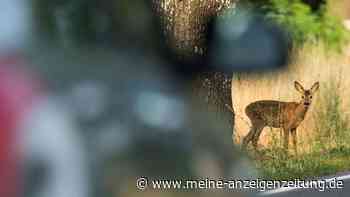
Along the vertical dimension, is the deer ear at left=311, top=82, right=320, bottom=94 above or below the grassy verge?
above

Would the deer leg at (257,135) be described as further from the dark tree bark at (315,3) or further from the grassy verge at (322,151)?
the dark tree bark at (315,3)

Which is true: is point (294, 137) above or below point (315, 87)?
below

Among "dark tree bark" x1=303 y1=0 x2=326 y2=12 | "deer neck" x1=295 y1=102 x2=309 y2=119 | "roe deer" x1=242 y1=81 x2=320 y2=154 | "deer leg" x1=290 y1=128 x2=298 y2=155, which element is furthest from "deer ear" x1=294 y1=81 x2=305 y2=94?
"dark tree bark" x1=303 y1=0 x2=326 y2=12

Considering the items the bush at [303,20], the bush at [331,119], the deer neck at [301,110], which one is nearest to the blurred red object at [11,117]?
the bush at [303,20]

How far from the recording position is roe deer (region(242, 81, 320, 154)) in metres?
9.56

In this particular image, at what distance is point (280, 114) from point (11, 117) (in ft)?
25.5

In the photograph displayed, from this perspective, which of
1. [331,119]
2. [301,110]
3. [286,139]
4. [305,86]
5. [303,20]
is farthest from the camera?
[331,119]

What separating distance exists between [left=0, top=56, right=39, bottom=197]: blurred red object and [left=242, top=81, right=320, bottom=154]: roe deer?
728 centimetres

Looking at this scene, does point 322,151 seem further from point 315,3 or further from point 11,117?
point 11,117

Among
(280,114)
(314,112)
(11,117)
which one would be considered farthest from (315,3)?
(11,117)

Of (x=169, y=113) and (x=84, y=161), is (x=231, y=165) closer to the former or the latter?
(x=169, y=113)

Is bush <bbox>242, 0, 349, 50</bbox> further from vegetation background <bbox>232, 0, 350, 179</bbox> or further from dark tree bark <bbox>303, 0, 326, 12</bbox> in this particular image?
vegetation background <bbox>232, 0, 350, 179</bbox>

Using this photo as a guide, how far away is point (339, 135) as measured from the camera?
10188mm

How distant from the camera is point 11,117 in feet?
7.12
